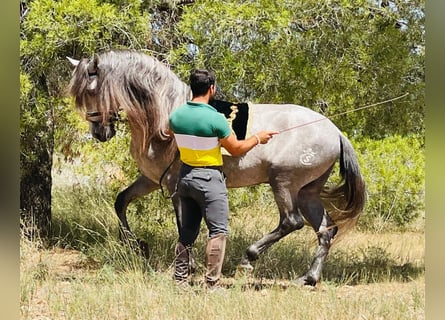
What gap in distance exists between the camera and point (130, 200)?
18.1 feet

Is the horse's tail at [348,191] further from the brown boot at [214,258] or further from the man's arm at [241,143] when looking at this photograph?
the brown boot at [214,258]

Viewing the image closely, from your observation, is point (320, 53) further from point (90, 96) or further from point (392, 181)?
point (90, 96)

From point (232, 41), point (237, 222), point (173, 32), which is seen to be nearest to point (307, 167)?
point (237, 222)

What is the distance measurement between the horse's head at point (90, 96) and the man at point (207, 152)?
0.57 meters

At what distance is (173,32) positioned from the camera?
5719 millimetres

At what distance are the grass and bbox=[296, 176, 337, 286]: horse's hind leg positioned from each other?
10 centimetres

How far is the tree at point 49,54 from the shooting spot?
5.42 meters

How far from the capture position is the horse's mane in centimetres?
516

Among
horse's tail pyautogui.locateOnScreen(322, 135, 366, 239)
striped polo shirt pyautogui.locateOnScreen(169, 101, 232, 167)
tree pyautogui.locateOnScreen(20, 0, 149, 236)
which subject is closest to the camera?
striped polo shirt pyautogui.locateOnScreen(169, 101, 232, 167)

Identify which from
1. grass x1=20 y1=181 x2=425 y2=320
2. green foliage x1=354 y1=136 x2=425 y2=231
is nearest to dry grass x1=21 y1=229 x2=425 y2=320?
grass x1=20 y1=181 x2=425 y2=320

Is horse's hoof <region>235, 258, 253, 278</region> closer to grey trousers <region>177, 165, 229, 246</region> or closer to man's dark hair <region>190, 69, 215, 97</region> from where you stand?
grey trousers <region>177, 165, 229, 246</region>

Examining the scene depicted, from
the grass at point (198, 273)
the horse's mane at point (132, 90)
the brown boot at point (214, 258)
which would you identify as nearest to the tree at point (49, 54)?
the grass at point (198, 273)

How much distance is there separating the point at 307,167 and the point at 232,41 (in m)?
1.10
